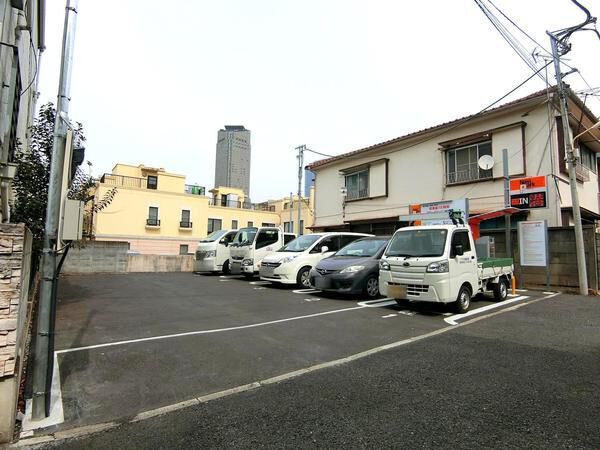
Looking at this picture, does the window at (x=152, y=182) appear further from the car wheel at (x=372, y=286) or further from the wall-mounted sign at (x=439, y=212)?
the car wheel at (x=372, y=286)

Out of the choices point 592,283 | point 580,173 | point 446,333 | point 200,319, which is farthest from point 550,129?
point 200,319

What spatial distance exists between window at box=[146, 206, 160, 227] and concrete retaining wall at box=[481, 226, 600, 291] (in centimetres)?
2806

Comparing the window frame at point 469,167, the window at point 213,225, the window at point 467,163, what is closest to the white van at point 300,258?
the window frame at point 469,167

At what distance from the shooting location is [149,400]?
3363 millimetres

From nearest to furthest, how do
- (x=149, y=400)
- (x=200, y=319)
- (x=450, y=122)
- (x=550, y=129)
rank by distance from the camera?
(x=149, y=400), (x=200, y=319), (x=550, y=129), (x=450, y=122)

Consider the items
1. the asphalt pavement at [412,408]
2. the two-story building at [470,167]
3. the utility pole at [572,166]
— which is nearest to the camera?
the asphalt pavement at [412,408]

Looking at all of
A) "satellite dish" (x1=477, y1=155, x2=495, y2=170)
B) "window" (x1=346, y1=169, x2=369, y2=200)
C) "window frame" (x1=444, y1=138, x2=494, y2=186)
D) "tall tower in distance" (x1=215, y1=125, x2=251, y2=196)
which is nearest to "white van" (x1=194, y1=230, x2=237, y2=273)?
"window" (x1=346, y1=169, x2=369, y2=200)

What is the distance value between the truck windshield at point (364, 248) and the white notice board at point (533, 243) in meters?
4.80

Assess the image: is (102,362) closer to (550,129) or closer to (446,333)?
(446,333)

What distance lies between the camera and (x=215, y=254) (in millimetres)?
15703

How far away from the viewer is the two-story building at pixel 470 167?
39.0 feet

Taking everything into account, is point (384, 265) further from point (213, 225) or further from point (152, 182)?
point (213, 225)

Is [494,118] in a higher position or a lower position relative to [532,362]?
higher

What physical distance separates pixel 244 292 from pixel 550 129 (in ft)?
36.8
